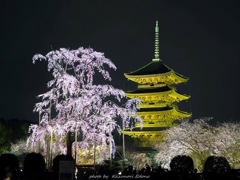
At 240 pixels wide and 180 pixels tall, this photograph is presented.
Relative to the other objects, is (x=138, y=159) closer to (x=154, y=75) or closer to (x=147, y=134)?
(x=147, y=134)

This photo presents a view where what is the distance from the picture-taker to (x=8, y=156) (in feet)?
66.8

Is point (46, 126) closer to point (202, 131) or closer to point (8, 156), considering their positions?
point (8, 156)

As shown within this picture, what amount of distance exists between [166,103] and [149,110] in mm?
3123

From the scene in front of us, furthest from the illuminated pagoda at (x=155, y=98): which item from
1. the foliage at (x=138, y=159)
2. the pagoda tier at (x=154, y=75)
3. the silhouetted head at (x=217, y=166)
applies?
the silhouetted head at (x=217, y=166)

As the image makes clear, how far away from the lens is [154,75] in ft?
238

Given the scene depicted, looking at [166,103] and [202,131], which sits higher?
[166,103]

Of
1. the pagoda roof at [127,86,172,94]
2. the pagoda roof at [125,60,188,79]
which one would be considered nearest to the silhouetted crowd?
the pagoda roof at [127,86,172,94]

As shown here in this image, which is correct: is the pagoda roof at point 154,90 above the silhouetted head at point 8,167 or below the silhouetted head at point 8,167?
above

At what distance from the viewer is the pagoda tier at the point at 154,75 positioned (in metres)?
72.7

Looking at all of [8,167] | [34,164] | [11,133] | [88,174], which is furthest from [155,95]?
[8,167]

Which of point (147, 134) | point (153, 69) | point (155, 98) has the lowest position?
point (147, 134)

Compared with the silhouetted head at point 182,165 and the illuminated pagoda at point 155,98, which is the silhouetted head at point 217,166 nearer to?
the silhouetted head at point 182,165

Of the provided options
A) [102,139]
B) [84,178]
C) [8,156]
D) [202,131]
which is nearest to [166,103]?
[202,131]

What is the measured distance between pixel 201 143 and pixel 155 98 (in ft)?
87.4
